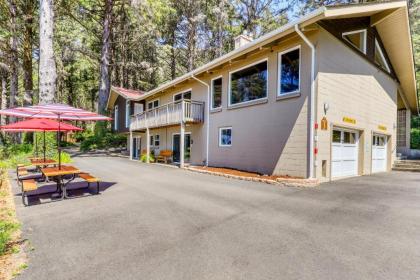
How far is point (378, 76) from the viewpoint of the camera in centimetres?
1345

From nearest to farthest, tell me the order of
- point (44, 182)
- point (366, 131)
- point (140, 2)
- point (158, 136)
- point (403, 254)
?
point (403, 254) < point (44, 182) < point (366, 131) < point (140, 2) < point (158, 136)

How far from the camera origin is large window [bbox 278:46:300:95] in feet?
31.6

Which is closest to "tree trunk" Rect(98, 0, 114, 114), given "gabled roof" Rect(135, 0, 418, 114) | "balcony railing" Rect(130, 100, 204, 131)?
"balcony railing" Rect(130, 100, 204, 131)

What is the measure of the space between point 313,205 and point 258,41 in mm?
6563

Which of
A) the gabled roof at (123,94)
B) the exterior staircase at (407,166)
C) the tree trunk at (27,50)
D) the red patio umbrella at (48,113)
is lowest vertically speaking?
the exterior staircase at (407,166)

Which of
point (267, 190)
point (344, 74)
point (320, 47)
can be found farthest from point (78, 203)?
point (344, 74)

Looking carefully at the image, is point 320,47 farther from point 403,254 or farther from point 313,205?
point 403,254

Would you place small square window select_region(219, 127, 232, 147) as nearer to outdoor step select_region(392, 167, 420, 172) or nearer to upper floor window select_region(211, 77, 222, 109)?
upper floor window select_region(211, 77, 222, 109)

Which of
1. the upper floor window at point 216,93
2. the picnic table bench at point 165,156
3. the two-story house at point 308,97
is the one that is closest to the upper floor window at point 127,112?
the picnic table bench at point 165,156

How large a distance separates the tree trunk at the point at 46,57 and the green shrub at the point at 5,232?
8638 millimetres

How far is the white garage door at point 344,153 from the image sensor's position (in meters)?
10.1

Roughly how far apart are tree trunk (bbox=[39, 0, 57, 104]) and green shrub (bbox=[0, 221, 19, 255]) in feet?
28.3

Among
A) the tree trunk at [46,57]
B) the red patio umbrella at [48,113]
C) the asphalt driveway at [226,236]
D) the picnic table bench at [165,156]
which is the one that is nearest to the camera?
the asphalt driveway at [226,236]

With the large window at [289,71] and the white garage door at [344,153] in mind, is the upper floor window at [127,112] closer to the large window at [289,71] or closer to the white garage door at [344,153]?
the large window at [289,71]
